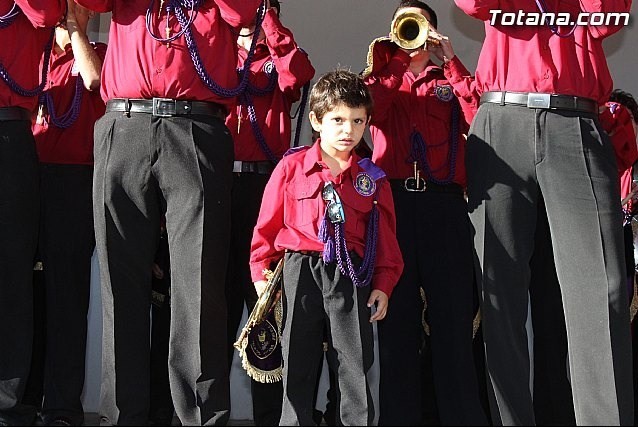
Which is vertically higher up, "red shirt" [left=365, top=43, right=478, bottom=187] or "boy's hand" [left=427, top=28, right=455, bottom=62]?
"boy's hand" [left=427, top=28, right=455, bottom=62]

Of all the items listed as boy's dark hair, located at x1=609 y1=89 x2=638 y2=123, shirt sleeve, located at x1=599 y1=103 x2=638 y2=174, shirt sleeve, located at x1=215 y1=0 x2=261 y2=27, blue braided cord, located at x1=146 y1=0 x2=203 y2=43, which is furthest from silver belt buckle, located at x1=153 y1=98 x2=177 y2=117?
boy's dark hair, located at x1=609 y1=89 x2=638 y2=123

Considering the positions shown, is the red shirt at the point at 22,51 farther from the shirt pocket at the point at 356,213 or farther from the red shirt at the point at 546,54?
the red shirt at the point at 546,54

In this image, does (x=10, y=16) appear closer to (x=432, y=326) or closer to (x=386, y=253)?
(x=386, y=253)

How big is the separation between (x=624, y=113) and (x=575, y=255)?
1.47 metres

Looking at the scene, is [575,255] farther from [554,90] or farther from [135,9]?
[135,9]

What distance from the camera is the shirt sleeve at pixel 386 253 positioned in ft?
11.1

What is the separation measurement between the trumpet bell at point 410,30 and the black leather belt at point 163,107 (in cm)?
102

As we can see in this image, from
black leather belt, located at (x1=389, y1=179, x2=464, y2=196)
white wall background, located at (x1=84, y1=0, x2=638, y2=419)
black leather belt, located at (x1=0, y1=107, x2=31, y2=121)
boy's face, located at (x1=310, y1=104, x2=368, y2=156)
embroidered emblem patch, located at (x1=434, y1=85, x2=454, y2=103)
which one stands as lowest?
black leather belt, located at (x1=389, y1=179, x2=464, y2=196)

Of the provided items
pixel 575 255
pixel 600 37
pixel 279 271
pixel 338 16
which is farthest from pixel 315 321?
pixel 338 16

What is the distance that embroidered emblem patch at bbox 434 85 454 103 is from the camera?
13.8 feet

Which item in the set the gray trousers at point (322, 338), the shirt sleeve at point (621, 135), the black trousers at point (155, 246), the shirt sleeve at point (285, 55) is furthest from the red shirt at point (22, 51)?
the shirt sleeve at point (621, 135)

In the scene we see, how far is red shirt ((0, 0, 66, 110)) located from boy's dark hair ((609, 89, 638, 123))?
267 centimetres

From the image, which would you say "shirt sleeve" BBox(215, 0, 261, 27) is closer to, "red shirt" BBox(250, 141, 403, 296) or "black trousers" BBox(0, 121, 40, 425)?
"red shirt" BBox(250, 141, 403, 296)

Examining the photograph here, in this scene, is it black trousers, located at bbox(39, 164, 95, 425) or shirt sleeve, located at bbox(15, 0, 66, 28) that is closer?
shirt sleeve, located at bbox(15, 0, 66, 28)
